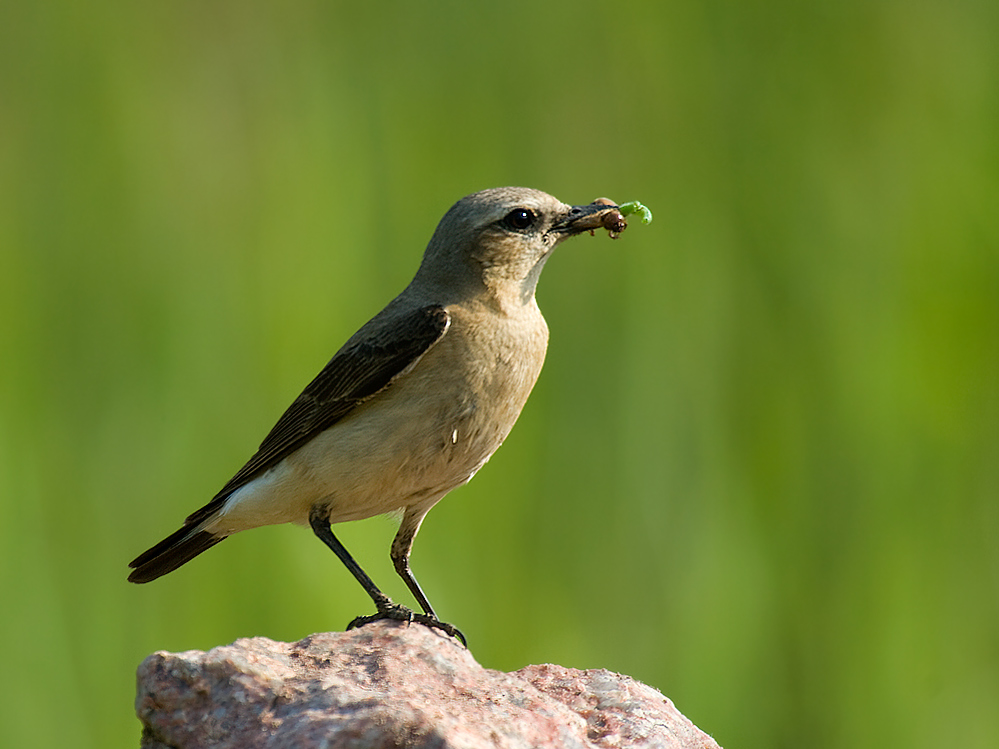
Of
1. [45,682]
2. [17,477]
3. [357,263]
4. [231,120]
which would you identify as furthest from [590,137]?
[45,682]

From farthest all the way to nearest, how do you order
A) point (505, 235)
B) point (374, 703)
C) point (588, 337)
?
point (588, 337) → point (505, 235) → point (374, 703)

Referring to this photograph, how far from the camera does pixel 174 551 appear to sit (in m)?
4.45

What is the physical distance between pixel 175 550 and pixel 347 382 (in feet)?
3.08

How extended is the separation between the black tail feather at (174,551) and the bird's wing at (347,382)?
8cm

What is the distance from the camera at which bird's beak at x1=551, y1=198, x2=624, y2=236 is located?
14.2 ft

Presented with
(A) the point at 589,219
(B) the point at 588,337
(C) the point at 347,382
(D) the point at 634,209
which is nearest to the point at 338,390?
(C) the point at 347,382

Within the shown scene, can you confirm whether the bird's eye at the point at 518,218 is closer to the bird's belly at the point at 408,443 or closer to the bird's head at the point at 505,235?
the bird's head at the point at 505,235

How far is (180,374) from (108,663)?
3.92 feet

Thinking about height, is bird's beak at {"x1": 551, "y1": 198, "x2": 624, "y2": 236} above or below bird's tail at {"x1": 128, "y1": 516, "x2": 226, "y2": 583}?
above

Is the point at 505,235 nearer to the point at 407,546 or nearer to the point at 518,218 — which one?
the point at 518,218

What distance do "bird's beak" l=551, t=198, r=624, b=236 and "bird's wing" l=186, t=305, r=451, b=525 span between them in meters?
0.58

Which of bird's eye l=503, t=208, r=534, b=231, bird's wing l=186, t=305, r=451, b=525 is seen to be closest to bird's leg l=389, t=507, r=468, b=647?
bird's wing l=186, t=305, r=451, b=525

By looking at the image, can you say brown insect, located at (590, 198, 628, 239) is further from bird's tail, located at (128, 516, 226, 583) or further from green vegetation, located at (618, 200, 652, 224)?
bird's tail, located at (128, 516, 226, 583)

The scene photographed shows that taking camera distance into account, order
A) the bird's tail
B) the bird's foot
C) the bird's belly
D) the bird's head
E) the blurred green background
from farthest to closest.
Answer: the blurred green background, the bird's tail, the bird's head, the bird's belly, the bird's foot
